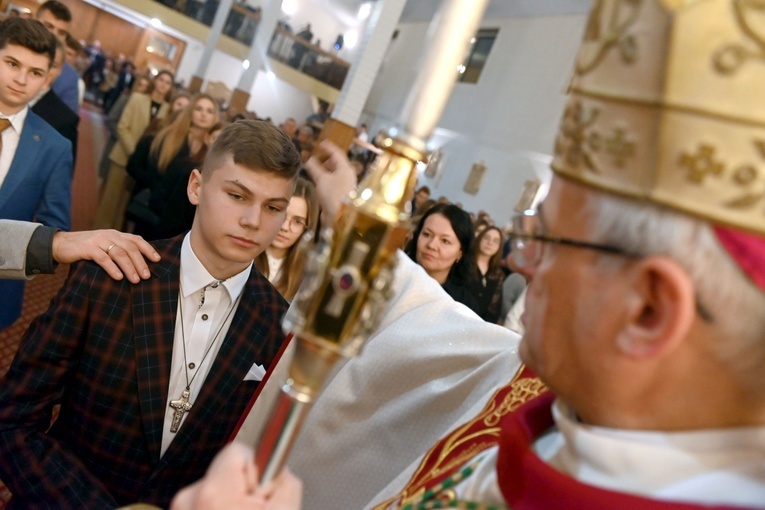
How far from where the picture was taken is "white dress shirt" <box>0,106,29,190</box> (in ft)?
8.87

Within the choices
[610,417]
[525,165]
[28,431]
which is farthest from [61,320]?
[525,165]

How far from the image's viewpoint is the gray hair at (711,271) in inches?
27.1

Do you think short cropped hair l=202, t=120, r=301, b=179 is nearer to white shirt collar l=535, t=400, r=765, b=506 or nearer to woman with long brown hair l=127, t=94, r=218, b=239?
white shirt collar l=535, t=400, r=765, b=506

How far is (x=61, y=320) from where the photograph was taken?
1595 millimetres

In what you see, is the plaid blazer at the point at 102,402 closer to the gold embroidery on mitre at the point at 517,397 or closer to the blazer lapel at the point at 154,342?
the blazer lapel at the point at 154,342

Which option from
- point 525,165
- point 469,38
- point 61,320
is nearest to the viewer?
point 469,38

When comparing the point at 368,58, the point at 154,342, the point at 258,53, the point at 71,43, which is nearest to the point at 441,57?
the point at 154,342

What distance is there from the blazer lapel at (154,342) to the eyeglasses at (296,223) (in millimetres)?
1417

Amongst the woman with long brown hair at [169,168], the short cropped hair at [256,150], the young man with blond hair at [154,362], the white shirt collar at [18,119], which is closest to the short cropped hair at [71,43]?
the woman with long brown hair at [169,168]

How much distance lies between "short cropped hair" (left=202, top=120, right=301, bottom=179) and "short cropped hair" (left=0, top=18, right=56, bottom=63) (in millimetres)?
1282

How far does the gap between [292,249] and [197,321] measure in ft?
4.92

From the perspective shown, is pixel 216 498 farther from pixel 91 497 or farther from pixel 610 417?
pixel 91 497

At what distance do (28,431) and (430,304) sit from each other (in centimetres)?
107

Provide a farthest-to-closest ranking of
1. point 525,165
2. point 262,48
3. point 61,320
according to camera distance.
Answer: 1. point 262,48
2. point 525,165
3. point 61,320
